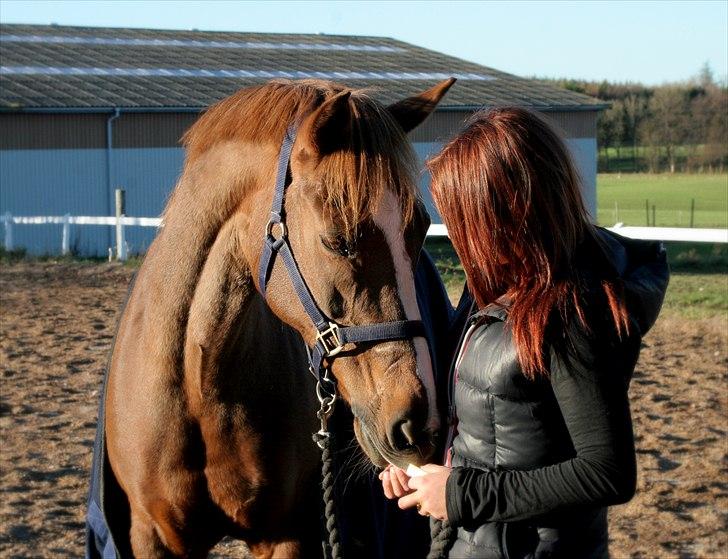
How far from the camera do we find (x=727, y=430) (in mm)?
5754

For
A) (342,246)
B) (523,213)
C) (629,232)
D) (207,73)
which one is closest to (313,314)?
(342,246)

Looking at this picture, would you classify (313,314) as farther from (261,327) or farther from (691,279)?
(691,279)

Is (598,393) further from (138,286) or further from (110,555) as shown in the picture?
(110,555)

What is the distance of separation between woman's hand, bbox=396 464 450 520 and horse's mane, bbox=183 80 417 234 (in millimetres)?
549

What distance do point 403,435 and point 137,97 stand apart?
18842 mm

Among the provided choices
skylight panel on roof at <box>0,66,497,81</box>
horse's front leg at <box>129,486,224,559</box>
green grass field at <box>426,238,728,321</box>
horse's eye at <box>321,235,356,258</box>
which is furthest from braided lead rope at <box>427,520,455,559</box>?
skylight panel on roof at <box>0,66,497,81</box>

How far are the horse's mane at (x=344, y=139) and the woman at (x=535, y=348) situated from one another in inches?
9.7

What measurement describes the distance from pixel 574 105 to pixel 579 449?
2216cm

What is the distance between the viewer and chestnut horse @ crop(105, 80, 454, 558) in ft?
7.02

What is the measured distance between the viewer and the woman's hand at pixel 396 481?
2107 millimetres

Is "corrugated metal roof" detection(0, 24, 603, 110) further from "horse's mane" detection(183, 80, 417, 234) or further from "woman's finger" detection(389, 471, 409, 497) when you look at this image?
"woman's finger" detection(389, 471, 409, 497)

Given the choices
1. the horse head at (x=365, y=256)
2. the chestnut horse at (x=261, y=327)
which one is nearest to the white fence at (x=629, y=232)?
the chestnut horse at (x=261, y=327)

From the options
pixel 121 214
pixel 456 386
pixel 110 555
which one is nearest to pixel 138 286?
pixel 110 555

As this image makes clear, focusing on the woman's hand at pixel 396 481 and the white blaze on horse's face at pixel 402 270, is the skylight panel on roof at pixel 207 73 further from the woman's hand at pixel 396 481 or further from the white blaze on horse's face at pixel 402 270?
the woman's hand at pixel 396 481
